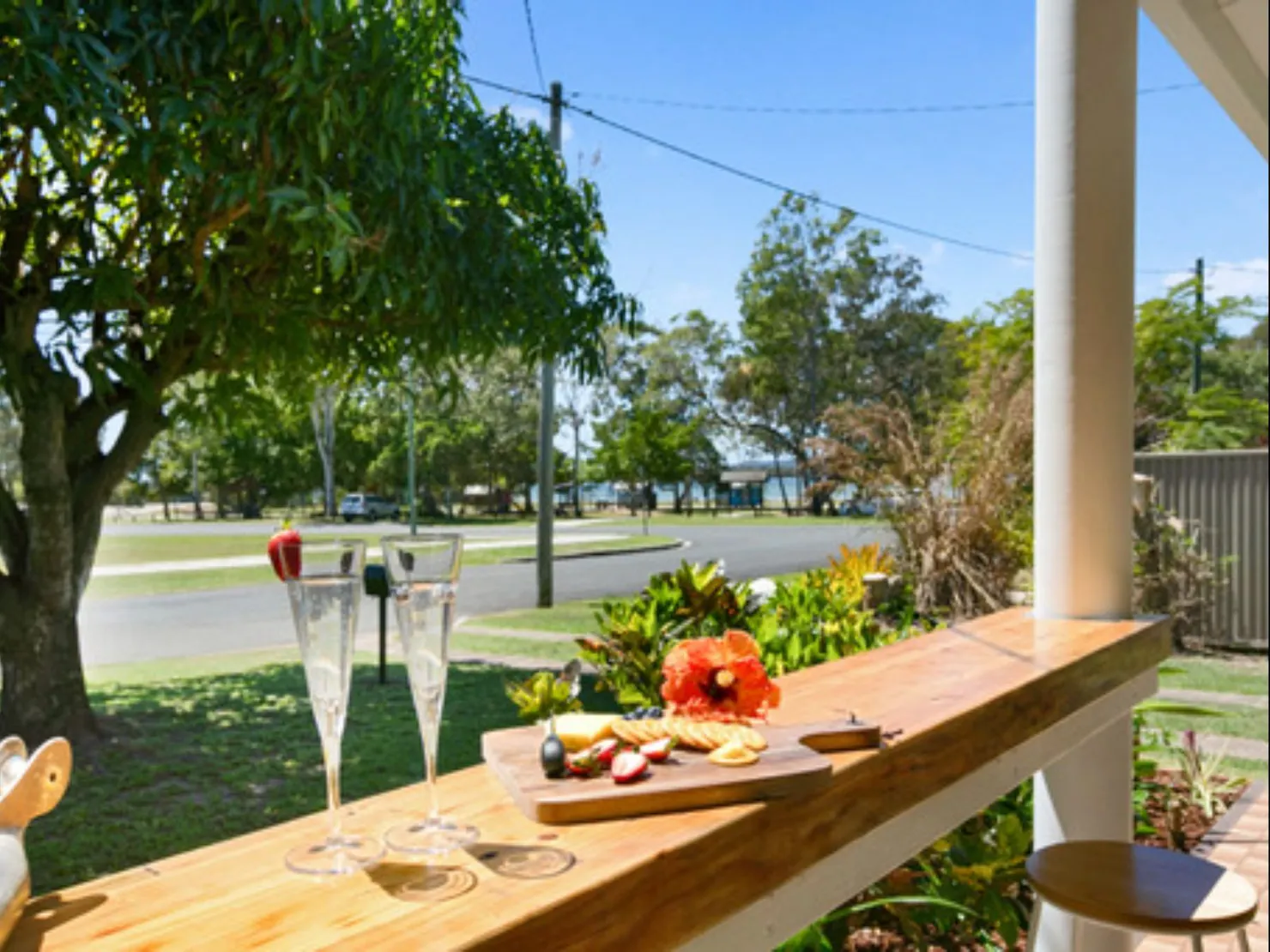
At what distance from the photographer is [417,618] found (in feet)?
2.56

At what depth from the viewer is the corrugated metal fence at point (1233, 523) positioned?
5746mm

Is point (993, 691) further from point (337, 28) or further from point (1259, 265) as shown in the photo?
point (1259, 265)

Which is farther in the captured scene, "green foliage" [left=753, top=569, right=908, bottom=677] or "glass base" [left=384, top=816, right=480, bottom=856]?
"green foliage" [left=753, top=569, right=908, bottom=677]

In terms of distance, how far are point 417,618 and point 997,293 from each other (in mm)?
7227

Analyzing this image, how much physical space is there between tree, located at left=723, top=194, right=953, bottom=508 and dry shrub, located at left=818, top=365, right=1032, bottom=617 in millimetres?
865

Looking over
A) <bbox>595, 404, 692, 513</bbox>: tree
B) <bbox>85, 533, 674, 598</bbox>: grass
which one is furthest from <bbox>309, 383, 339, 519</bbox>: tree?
<bbox>595, 404, 692, 513</bbox>: tree

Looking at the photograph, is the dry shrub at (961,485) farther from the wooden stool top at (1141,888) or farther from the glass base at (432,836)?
the glass base at (432,836)

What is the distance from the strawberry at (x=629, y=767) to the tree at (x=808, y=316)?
2010mm

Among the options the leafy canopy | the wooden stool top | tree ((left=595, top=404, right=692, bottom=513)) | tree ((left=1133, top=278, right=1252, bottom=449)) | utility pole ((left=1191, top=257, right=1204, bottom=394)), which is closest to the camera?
the wooden stool top

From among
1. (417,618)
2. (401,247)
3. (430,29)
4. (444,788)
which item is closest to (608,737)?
(444,788)

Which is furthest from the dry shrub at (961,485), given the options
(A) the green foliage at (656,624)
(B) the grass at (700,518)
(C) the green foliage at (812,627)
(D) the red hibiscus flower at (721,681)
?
(D) the red hibiscus flower at (721,681)

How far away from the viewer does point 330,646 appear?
0.72 metres

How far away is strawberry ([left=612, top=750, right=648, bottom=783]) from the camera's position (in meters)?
0.91

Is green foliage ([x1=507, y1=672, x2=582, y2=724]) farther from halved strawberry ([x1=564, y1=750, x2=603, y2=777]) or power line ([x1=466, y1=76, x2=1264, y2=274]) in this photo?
power line ([x1=466, y1=76, x2=1264, y2=274])
